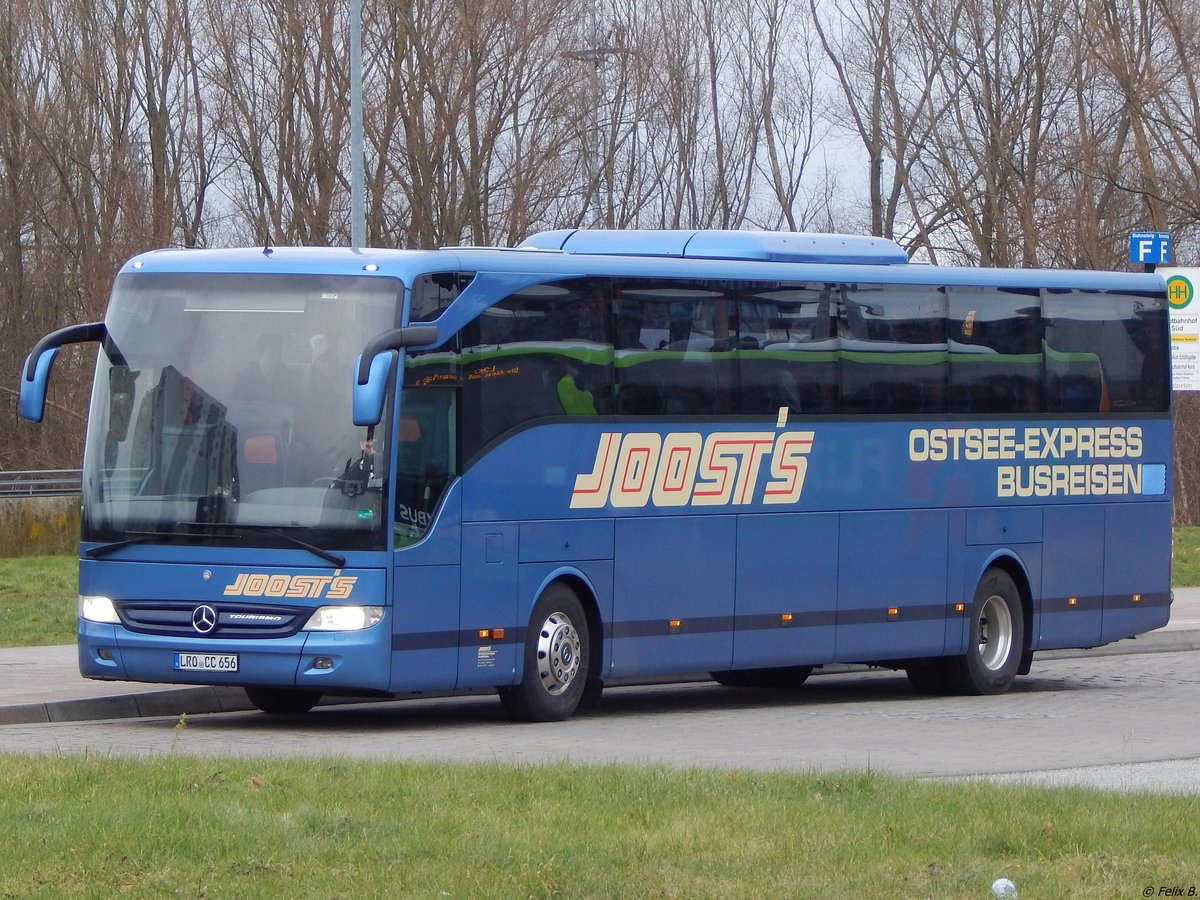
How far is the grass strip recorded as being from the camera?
23.1 feet

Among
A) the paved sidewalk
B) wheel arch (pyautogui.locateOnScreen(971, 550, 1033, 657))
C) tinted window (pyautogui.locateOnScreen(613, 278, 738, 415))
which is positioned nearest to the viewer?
the paved sidewalk

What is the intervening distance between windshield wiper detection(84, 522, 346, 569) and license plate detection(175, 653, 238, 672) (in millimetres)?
739

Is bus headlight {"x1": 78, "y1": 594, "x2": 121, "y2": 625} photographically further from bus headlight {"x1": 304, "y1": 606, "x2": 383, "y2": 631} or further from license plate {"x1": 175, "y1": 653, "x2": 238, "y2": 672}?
bus headlight {"x1": 304, "y1": 606, "x2": 383, "y2": 631}

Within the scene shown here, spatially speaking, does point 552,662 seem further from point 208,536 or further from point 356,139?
point 356,139

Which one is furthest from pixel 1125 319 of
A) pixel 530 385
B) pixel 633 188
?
pixel 633 188

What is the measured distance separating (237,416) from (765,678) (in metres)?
6.73

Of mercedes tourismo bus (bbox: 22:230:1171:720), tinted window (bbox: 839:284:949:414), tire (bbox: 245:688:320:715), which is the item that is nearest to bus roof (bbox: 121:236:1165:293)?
mercedes tourismo bus (bbox: 22:230:1171:720)

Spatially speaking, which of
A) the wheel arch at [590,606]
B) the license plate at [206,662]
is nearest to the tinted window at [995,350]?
the wheel arch at [590,606]

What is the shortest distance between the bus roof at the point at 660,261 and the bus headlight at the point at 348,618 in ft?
7.01

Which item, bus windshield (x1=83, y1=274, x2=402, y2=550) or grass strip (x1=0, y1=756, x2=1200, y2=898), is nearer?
grass strip (x1=0, y1=756, x2=1200, y2=898)

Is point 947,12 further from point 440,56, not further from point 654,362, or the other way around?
point 654,362

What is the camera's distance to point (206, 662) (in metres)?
13.3

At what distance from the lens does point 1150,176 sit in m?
35.5

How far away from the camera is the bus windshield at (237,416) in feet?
43.6
